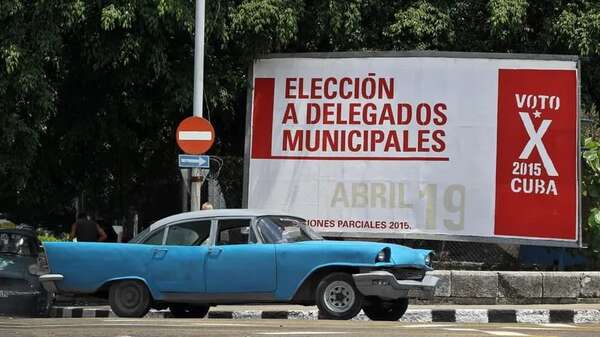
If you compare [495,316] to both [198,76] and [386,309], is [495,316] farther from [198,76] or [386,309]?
[198,76]

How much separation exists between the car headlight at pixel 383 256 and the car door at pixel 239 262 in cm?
127

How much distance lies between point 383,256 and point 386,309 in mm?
1169

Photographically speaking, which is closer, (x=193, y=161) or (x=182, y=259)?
(x=182, y=259)

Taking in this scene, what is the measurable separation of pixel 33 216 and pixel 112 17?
45.8 ft

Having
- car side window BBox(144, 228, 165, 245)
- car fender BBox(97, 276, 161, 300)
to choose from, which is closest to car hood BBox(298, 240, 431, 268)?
car side window BBox(144, 228, 165, 245)

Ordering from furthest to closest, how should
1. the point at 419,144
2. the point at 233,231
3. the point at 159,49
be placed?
the point at 419,144 → the point at 159,49 → the point at 233,231

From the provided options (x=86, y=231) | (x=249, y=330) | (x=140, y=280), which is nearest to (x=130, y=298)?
(x=140, y=280)

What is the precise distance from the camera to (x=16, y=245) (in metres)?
15.7

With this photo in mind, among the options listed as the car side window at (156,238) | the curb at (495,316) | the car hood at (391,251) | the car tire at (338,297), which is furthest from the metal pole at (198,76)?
the car tire at (338,297)

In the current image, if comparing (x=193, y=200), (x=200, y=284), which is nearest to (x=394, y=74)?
(x=193, y=200)

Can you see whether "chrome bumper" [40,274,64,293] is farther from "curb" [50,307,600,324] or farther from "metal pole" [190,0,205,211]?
"metal pole" [190,0,205,211]

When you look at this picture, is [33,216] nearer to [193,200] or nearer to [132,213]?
[132,213]

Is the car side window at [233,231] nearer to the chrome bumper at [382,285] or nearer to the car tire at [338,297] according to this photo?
the car tire at [338,297]

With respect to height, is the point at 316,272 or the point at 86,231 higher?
the point at 86,231
